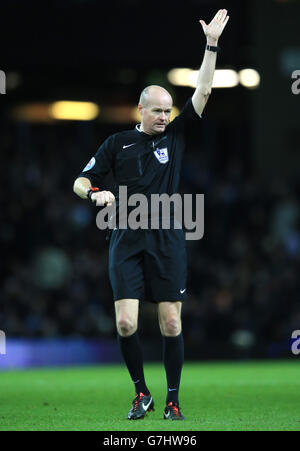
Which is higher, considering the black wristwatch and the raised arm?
the raised arm

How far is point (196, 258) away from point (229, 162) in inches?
206

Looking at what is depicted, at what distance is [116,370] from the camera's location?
13.7m

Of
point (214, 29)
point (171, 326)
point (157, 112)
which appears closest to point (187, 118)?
point (157, 112)

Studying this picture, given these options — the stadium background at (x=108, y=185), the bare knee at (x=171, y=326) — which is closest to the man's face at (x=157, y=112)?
the bare knee at (x=171, y=326)

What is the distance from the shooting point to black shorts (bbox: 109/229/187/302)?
723 centimetres

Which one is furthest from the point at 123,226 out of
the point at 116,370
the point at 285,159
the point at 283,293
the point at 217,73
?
the point at 285,159

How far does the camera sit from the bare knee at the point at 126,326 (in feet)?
23.7

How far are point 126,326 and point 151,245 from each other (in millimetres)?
630

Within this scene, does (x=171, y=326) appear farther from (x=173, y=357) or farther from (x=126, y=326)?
(x=126, y=326)

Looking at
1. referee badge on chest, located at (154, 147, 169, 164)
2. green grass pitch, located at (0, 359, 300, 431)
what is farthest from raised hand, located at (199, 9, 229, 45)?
green grass pitch, located at (0, 359, 300, 431)

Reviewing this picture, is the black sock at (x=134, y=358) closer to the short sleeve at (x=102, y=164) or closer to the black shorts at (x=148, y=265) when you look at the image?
the black shorts at (x=148, y=265)

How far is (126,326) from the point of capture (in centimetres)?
723

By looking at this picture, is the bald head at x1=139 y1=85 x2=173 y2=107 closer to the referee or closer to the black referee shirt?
the referee
